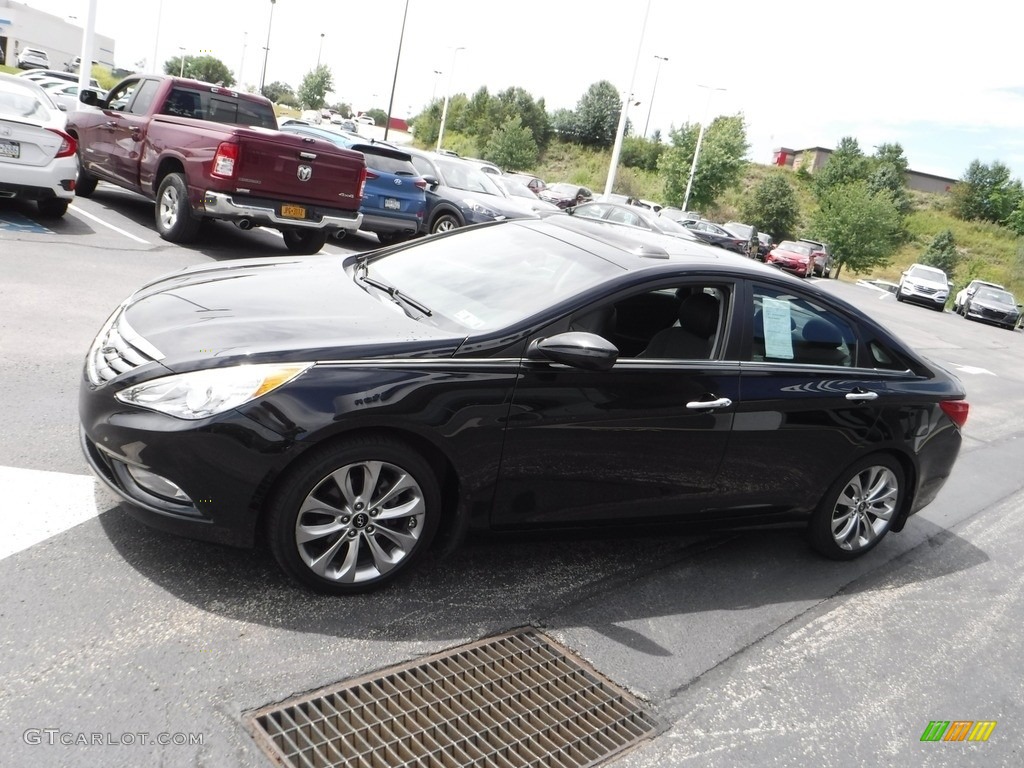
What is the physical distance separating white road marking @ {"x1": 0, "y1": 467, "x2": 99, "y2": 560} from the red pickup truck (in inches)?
246

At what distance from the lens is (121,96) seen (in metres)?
11.8

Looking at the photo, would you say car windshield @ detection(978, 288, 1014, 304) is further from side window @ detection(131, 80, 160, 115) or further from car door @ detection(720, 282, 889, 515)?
car door @ detection(720, 282, 889, 515)

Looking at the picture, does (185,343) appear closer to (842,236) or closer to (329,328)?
(329,328)

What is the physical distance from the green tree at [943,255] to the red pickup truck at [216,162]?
187ft

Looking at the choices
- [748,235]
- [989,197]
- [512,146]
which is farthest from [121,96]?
[989,197]

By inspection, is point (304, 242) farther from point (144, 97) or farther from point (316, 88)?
point (316, 88)

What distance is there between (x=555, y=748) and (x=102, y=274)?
23.7ft

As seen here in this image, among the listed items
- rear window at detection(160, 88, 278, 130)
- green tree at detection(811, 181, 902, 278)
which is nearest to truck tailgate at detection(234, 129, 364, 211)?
rear window at detection(160, 88, 278, 130)

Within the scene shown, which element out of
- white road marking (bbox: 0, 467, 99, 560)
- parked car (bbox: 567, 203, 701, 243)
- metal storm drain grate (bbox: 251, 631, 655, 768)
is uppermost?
parked car (bbox: 567, 203, 701, 243)

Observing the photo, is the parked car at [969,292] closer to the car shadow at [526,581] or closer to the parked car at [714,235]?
the parked car at [714,235]

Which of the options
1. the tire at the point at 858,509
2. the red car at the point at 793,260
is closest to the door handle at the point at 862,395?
the tire at the point at 858,509

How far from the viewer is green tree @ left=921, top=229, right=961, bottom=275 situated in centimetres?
5950

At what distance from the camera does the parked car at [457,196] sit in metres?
14.5

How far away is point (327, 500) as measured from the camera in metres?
3.40
